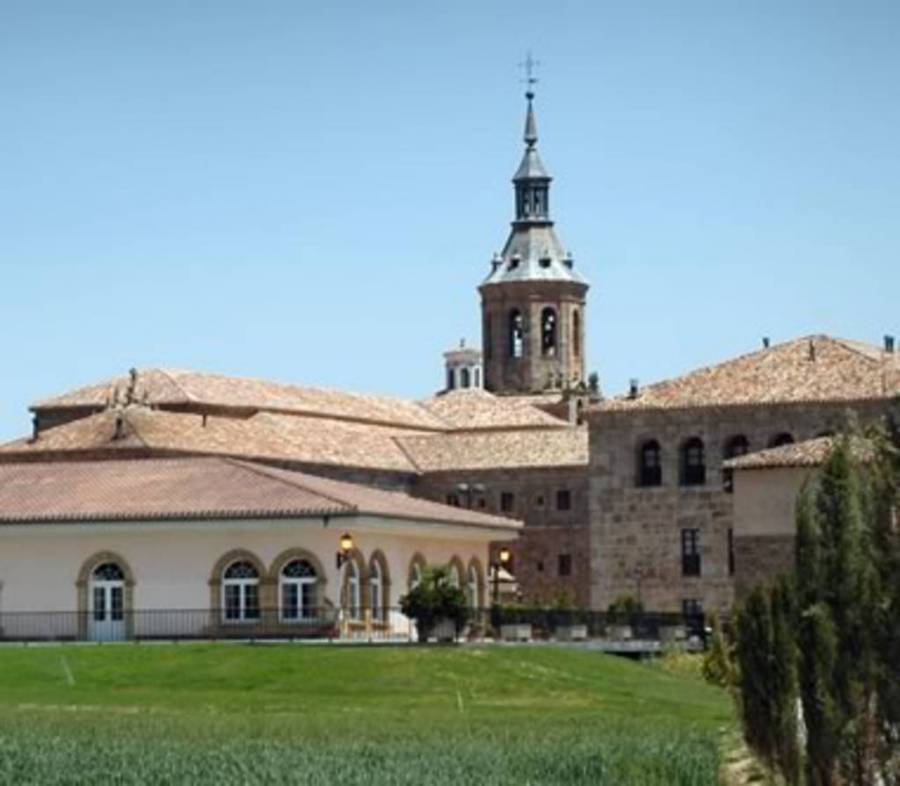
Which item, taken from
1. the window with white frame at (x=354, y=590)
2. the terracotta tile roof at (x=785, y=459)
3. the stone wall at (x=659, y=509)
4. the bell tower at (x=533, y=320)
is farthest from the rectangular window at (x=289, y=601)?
the bell tower at (x=533, y=320)

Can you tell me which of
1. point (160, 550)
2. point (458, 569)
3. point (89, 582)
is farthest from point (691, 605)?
point (89, 582)

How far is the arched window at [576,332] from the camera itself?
135625 millimetres

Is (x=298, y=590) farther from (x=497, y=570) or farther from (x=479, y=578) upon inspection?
(x=497, y=570)

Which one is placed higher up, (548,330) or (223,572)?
(548,330)

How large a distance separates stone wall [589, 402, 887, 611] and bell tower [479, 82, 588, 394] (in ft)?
147

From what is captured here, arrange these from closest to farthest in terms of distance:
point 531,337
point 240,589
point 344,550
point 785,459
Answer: point 785,459, point 344,550, point 240,589, point 531,337

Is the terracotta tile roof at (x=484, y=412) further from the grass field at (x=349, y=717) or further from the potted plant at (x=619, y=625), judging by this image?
the grass field at (x=349, y=717)

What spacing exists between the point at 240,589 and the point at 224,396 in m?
27.6

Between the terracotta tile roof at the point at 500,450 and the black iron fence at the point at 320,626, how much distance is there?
25948mm

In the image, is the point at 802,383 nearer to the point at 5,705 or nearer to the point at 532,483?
the point at 532,483

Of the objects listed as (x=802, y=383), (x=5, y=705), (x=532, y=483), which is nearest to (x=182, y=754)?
(x=5, y=705)

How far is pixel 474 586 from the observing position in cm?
8225

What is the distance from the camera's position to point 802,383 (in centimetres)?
8650

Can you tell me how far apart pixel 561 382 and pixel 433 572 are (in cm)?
6794
